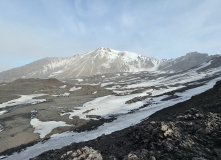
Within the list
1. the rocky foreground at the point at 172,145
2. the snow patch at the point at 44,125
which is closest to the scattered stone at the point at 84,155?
the rocky foreground at the point at 172,145

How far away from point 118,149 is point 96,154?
6.91 feet

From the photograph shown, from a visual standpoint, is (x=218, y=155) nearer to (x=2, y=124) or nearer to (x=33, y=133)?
(x=33, y=133)

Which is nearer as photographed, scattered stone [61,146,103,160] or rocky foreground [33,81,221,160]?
rocky foreground [33,81,221,160]

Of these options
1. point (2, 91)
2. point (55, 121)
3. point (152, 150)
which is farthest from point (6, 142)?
point (2, 91)

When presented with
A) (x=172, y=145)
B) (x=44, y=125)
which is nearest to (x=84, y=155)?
(x=172, y=145)

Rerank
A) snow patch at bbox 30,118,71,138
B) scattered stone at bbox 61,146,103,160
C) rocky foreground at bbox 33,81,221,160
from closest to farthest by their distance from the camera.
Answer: rocky foreground at bbox 33,81,221,160 < scattered stone at bbox 61,146,103,160 < snow patch at bbox 30,118,71,138

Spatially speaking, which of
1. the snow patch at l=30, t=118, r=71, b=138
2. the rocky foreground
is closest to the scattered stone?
the rocky foreground

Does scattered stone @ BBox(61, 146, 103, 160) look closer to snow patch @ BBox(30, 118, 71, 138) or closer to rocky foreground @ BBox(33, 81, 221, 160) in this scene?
rocky foreground @ BBox(33, 81, 221, 160)

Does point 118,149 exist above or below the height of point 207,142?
below

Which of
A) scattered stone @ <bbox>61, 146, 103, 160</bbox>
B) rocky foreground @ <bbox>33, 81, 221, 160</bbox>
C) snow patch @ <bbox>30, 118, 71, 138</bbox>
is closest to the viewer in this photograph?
rocky foreground @ <bbox>33, 81, 221, 160</bbox>

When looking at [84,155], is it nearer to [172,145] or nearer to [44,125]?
[172,145]

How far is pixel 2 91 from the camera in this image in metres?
77.4

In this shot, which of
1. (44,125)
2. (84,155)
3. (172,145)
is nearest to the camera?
(172,145)

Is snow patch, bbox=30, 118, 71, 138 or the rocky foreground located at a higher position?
the rocky foreground
